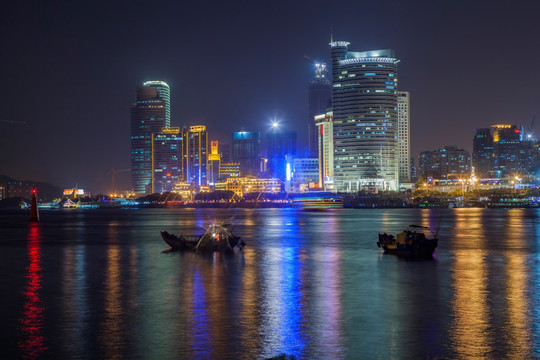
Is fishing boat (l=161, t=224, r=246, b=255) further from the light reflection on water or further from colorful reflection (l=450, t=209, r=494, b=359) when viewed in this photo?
colorful reflection (l=450, t=209, r=494, b=359)

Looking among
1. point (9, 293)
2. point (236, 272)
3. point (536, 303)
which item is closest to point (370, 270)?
point (236, 272)

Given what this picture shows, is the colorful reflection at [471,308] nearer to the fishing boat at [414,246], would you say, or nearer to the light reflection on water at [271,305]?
the light reflection on water at [271,305]

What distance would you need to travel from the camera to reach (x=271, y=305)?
3431cm

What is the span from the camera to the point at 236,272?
48.6m

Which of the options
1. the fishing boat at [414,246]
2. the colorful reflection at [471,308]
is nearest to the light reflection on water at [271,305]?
the colorful reflection at [471,308]

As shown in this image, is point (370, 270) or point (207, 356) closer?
point (207, 356)

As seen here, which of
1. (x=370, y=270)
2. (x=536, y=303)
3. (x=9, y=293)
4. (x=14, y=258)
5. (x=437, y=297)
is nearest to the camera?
(x=536, y=303)

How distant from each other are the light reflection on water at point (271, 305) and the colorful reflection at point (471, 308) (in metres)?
0.08

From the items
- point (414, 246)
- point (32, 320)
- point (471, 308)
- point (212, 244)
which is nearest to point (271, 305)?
point (471, 308)

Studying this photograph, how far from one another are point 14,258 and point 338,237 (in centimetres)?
4490

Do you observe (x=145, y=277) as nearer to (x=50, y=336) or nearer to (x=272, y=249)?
(x=50, y=336)

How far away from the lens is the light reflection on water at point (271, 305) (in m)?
24.9

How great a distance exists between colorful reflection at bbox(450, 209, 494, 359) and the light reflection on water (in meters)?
0.08

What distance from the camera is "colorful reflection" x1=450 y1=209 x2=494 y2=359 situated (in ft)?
80.0
